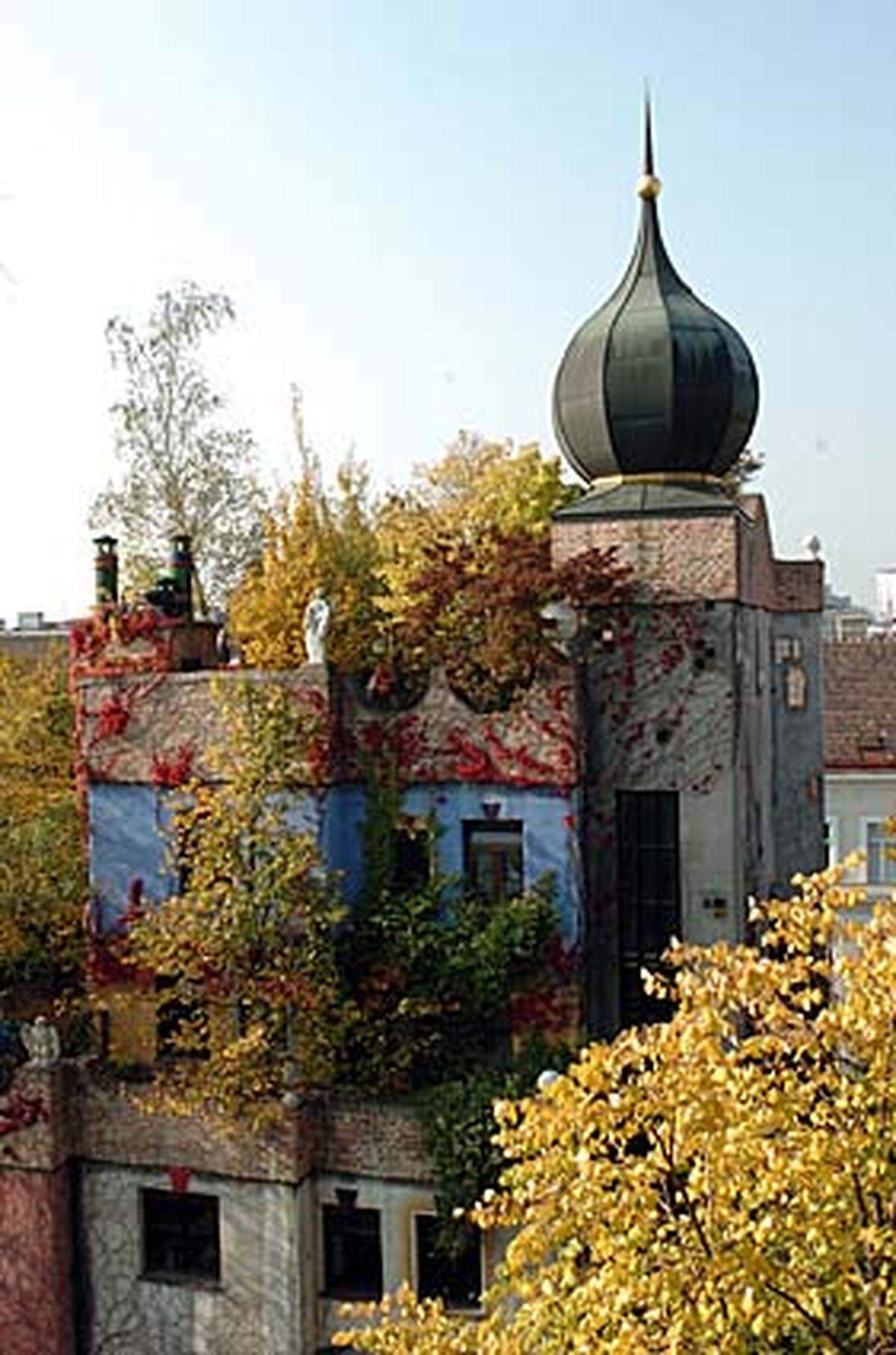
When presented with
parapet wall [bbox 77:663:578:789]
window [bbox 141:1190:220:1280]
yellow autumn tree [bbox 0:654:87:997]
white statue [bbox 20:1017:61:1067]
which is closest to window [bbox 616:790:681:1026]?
parapet wall [bbox 77:663:578:789]

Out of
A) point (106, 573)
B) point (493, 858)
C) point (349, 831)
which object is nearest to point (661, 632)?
point (493, 858)

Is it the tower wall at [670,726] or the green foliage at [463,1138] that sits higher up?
the tower wall at [670,726]

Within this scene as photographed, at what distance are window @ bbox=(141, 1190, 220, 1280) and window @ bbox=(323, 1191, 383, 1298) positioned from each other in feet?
4.50

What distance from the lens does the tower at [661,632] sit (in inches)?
714

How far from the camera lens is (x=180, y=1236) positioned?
57.6ft

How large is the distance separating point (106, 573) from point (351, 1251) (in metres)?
9.72

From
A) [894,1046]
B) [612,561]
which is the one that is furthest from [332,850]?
[894,1046]

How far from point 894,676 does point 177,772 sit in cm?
1868

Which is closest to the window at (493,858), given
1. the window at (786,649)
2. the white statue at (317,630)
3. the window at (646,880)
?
the window at (646,880)

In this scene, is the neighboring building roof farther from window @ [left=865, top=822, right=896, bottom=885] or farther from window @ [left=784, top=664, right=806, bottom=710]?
window @ [left=784, top=664, right=806, bottom=710]

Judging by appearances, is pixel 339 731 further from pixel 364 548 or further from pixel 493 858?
pixel 364 548

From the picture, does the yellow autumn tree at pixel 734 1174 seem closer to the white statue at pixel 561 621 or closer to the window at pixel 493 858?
the white statue at pixel 561 621

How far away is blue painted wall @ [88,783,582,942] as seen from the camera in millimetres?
17750

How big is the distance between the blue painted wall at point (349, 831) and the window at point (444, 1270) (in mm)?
3759
